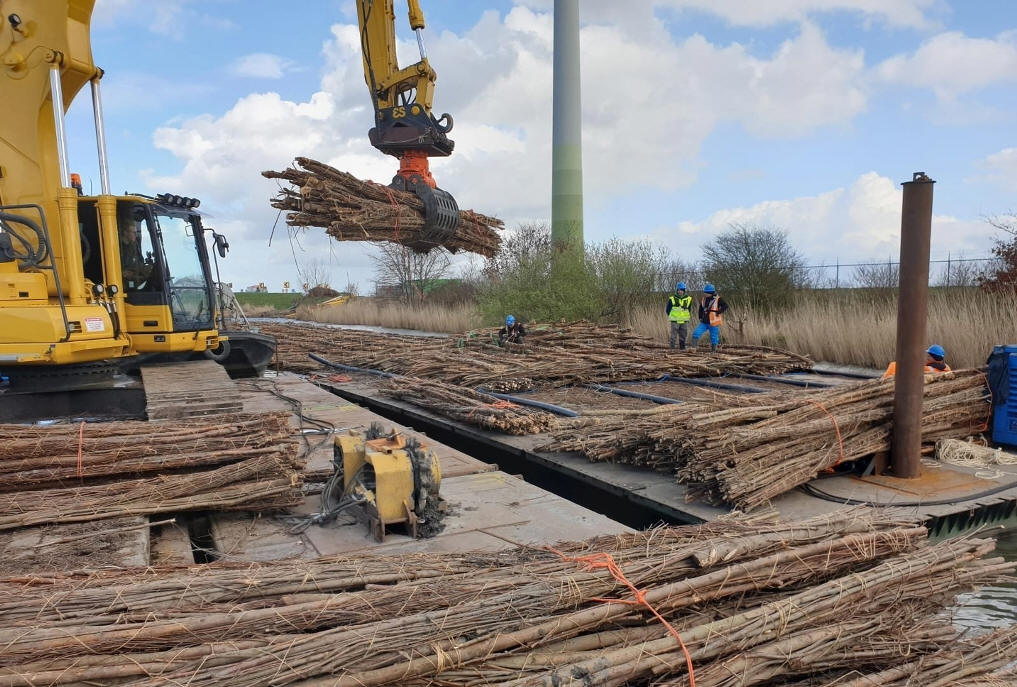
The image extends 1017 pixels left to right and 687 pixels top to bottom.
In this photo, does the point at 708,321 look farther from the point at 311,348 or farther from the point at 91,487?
the point at 91,487

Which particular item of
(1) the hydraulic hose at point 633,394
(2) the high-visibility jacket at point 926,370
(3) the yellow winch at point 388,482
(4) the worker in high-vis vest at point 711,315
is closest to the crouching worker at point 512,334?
(1) the hydraulic hose at point 633,394

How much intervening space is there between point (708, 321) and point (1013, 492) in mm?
8946

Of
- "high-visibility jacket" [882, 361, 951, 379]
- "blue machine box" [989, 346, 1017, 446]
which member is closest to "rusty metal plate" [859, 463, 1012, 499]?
"high-visibility jacket" [882, 361, 951, 379]

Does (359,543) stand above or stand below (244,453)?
below

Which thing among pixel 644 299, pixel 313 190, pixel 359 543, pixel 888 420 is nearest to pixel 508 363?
pixel 313 190

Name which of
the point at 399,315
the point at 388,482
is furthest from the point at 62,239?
the point at 399,315

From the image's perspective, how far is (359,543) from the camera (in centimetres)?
469

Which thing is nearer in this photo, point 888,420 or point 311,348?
point 888,420

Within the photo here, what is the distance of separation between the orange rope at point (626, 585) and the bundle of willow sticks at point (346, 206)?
705cm

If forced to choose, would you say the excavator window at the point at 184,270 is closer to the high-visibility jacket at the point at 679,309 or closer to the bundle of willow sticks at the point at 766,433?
the bundle of willow sticks at the point at 766,433

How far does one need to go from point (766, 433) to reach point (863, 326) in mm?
9609

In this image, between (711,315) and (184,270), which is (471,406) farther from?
(711,315)

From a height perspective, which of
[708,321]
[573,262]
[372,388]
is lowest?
[372,388]

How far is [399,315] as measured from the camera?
3069 cm
